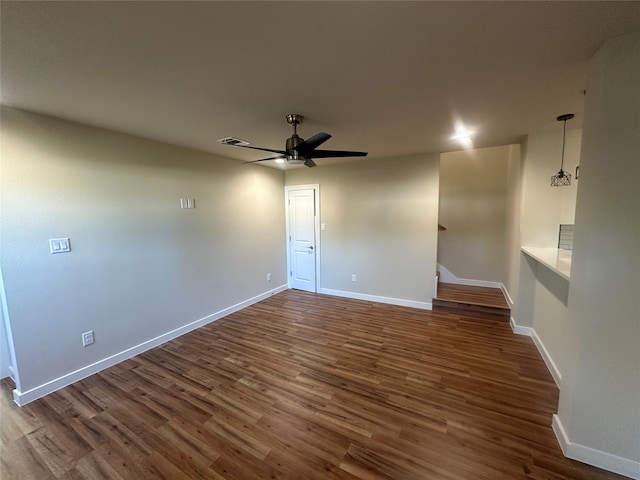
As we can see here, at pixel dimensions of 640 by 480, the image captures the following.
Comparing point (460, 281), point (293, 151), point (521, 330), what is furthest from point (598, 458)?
point (460, 281)

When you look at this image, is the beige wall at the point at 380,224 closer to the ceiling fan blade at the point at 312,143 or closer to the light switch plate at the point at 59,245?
the ceiling fan blade at the point at 312,143

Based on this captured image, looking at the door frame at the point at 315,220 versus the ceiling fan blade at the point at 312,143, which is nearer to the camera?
the ceiling fan blade at the point at 312,143

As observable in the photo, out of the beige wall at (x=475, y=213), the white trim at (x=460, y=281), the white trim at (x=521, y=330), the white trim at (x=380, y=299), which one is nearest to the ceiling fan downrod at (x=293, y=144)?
the white trim at (x=380, y=299)

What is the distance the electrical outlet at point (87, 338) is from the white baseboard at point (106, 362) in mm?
229

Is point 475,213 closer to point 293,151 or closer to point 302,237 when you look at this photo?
point 302,237

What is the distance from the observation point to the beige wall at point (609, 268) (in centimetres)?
134

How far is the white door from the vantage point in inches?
193

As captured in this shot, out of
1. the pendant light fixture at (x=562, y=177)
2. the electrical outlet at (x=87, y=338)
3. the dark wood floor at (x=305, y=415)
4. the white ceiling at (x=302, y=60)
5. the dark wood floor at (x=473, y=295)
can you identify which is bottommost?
the dark wood floor at (x=305, y=415)

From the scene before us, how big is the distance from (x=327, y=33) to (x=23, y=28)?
1.40 m

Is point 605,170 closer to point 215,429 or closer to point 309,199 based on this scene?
point 215,429

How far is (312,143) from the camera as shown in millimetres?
2031

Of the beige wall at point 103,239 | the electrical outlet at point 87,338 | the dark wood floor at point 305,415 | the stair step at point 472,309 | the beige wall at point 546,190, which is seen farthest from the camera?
the stair step at point 472,309

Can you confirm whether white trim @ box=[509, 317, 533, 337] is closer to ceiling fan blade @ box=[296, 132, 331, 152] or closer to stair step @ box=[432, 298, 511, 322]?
stair step @ box=[432, 298, 511, 322]

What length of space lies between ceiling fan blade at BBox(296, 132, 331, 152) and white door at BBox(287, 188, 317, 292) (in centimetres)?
267
